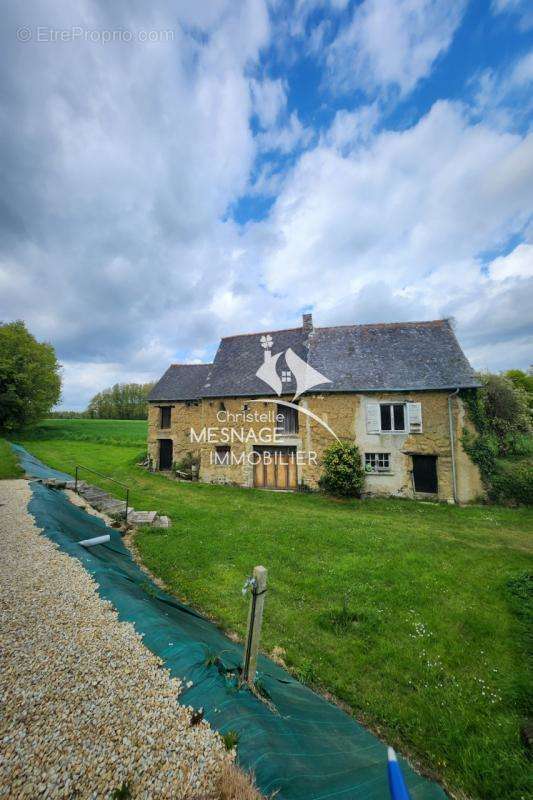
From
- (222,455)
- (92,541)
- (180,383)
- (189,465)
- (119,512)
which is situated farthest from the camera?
(180,383)

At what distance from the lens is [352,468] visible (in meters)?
13.4

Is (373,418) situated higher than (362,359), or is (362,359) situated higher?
(362,359)

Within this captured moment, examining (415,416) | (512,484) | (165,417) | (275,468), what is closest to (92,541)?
(275,468)

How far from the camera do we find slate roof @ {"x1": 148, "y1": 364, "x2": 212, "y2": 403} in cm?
1941

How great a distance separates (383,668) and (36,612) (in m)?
4.72

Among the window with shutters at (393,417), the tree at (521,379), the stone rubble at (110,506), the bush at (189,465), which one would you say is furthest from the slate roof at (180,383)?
the tree at (521,379)

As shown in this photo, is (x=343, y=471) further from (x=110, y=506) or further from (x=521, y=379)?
(x=521, y=379)

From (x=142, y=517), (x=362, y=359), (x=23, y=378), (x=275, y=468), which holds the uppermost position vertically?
(x=23, y=378)

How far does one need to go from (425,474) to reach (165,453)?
48.9 ft

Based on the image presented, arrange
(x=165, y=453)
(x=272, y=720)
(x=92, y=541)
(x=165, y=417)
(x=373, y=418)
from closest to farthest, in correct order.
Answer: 1. (x=272, y=720)
2. (x=92, y=541)
3. (x=373, y=418)
4. (x=165, y=453)
5. (x=165, y=417)

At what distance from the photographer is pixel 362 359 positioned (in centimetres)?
1551

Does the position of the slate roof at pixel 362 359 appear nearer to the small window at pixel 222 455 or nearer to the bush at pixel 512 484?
the small window at pixel 222 455

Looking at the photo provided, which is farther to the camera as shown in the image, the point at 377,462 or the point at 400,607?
the point at 377,462

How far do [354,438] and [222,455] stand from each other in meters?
7.03
